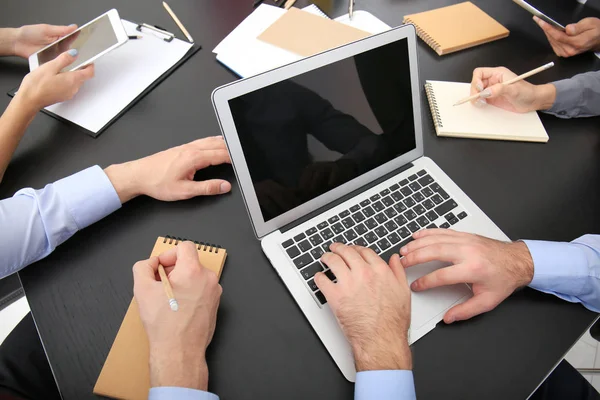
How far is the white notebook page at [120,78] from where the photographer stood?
2.95 ft

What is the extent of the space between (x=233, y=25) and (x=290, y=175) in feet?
2.18

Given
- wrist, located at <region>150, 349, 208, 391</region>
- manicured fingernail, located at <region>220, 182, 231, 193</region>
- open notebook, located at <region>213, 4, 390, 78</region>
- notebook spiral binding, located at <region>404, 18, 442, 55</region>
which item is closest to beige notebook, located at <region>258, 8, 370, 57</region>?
open notebook, located at <region>213, 4, 390, 78</region>

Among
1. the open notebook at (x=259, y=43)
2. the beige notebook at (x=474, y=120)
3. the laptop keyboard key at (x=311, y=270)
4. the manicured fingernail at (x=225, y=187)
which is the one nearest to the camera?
the laptop keyboard key at (x=311, y=270)

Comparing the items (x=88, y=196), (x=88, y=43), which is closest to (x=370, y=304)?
(x=88, y=196)

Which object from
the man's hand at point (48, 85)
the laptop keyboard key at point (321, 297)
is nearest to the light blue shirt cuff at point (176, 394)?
the laptop keyboard key at point (321, 297)

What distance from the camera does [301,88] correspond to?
25.0 inches

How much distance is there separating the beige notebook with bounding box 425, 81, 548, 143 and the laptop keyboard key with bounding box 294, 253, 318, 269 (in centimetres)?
45

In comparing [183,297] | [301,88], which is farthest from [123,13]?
[183,297]

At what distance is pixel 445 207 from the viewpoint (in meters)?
0.75

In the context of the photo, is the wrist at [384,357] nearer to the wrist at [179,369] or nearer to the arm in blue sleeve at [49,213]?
the wrist at [179,369]

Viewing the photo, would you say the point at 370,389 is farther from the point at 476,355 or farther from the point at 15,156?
the point at 15,156

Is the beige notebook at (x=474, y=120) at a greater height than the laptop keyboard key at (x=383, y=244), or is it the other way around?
the beige notebook at (x=474, y=120)

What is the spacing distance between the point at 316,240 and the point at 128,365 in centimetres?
35

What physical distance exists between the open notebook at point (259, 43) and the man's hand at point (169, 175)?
31cm
